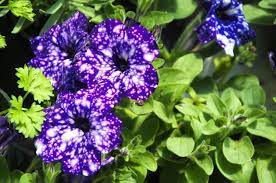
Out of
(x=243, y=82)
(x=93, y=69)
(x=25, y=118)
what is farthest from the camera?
(x=243, y=82)

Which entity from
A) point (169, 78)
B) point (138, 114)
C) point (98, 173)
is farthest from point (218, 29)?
point (98, 173)

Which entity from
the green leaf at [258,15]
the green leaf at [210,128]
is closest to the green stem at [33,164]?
the green leaf at [210,128]

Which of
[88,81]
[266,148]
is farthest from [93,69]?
[266,148]

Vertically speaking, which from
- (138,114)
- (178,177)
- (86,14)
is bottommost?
(178,177)

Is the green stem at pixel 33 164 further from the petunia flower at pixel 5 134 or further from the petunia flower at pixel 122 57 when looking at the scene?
the petunia flower at pixel 122 57

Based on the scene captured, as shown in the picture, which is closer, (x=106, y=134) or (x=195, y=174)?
(x=106, y=134)

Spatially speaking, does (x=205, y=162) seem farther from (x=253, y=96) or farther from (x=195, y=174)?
(x=253, y=96)

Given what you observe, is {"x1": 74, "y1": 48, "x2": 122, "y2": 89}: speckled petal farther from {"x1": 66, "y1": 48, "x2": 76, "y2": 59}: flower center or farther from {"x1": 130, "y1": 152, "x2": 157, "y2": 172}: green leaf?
{"x1": 130, "y1": 152, "x2": 157, "y2": 172}: green leaf

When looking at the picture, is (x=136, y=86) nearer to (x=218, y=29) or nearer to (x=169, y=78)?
(x=169, y=78)
